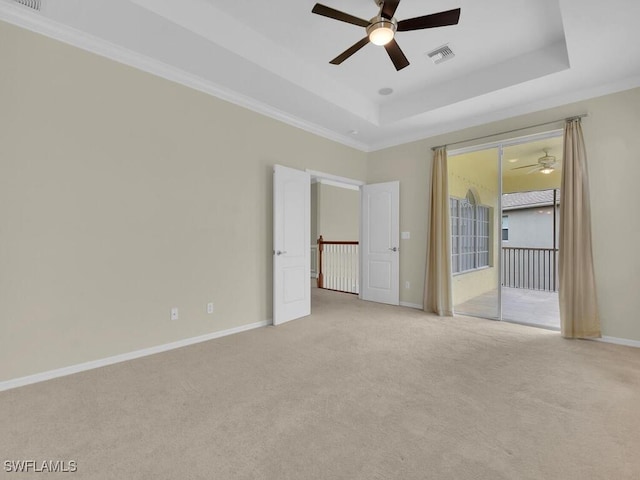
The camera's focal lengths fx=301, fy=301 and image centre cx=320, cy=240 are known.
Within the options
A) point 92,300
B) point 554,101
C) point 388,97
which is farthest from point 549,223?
point 92,300

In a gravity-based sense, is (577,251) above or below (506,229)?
below

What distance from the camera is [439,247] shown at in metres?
4.58

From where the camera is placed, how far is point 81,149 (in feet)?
8.71

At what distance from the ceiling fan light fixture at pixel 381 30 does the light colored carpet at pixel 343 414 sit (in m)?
2.83

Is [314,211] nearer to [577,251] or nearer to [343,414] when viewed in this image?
[577,251]

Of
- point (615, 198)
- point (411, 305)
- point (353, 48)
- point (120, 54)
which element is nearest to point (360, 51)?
point (353, 48)

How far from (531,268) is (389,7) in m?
6.73

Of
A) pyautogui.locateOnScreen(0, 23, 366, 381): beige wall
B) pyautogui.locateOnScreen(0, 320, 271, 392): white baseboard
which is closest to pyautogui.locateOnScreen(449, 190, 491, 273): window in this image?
pyautogui.locateOnScreen(0, 23, 366, 381): beige wall

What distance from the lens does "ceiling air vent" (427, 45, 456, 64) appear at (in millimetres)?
3291

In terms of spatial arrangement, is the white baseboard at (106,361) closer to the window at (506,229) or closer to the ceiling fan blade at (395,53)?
the ceiling fan blade at (395,53)

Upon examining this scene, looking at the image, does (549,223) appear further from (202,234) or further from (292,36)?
(202,234)

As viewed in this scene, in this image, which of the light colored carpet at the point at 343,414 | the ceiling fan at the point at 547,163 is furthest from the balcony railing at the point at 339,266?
the ceiling fan at the point at 547,163

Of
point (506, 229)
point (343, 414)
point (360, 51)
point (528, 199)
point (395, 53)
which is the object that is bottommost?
point (343, 414)

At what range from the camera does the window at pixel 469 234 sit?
5.48 meters
